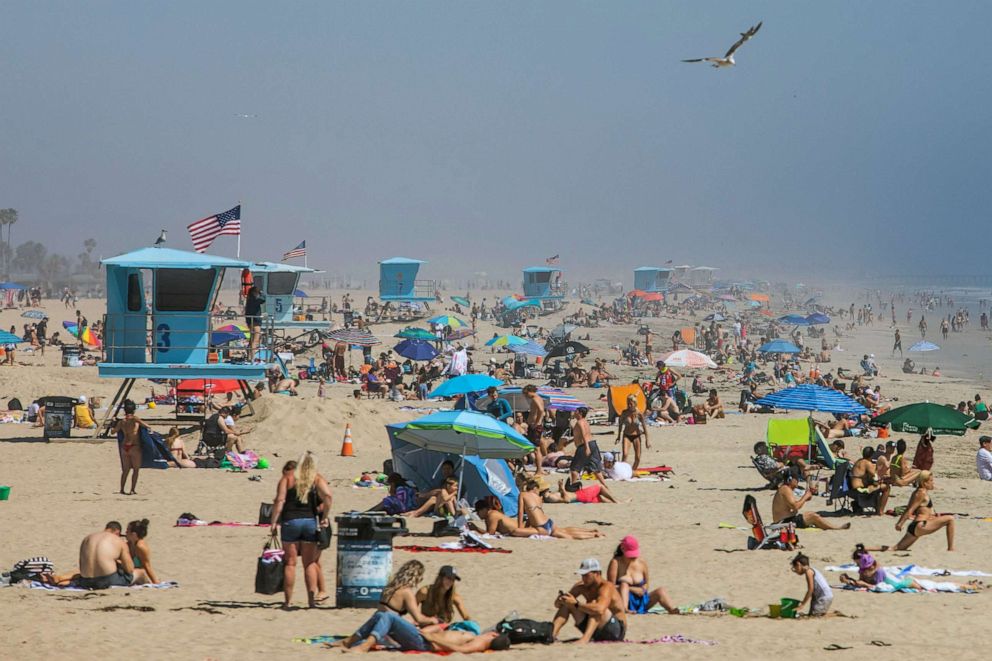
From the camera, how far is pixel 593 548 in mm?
13789

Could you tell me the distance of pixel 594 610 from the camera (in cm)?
942

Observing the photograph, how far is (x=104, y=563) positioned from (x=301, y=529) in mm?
1849

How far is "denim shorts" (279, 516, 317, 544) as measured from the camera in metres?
9.97

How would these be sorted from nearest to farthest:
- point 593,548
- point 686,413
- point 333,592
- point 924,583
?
point 333,592, point 924,583, point 593,548, point 686,413

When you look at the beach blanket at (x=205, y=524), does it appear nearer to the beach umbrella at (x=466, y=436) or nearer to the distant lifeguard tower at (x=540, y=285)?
the beach umbrella at (x=466, y=436)

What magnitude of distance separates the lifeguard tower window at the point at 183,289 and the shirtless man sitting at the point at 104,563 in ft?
38.7

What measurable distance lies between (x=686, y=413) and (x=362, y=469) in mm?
11638

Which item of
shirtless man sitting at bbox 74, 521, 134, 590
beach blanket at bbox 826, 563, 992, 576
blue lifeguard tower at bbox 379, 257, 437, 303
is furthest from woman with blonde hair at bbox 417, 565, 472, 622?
blue lifeguard tower at bbox 379, 257, 437, 303

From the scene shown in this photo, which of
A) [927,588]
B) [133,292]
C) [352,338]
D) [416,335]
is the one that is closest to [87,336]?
[352,338]

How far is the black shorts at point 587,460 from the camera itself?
18141mm

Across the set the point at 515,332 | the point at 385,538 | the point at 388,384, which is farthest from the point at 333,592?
the point at 515,332

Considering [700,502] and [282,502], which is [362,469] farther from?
[282,502]

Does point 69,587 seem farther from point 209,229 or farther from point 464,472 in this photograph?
point 209,229

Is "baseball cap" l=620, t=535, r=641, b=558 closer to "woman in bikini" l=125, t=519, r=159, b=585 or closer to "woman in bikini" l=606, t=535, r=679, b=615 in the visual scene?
"woman in bikini" l=606, t=535, r=679, b=615
